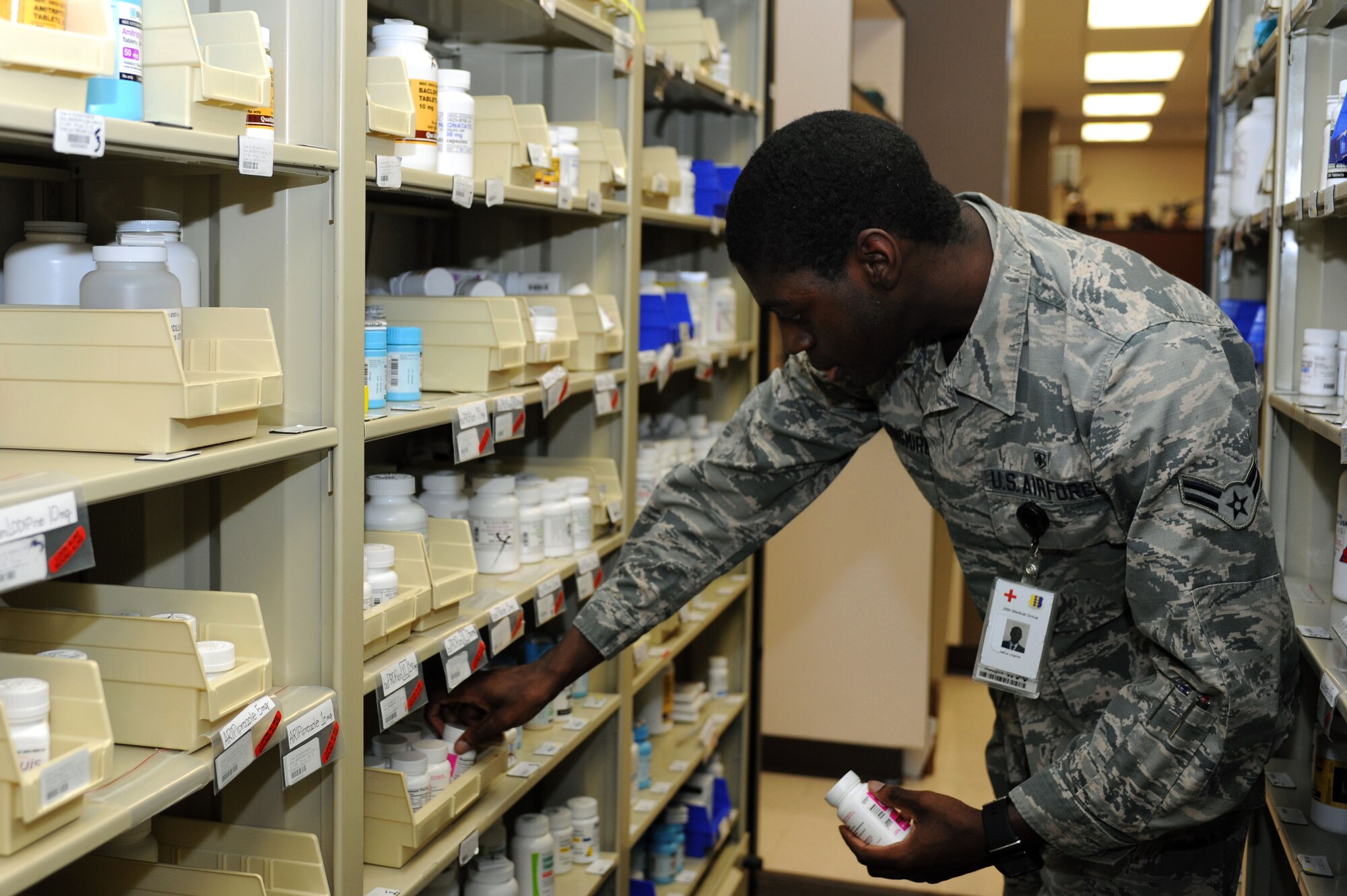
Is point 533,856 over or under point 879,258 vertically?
under

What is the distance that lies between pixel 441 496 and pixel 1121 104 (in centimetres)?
1155

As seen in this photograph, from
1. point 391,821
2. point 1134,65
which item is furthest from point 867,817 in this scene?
point 1134,65

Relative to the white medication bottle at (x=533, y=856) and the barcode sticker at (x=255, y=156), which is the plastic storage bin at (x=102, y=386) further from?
the white medication bottle at (x=533, y=856)

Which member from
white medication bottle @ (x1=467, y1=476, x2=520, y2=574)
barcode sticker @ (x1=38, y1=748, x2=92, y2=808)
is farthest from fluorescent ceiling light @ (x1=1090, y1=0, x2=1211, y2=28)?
barcode sticker @ (x1=38, y1=748, x2=92, y2=808)

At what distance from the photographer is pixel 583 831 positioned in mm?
2797

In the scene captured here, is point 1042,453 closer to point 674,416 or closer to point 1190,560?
point 1190,560

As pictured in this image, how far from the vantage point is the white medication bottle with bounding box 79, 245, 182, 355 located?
138cm

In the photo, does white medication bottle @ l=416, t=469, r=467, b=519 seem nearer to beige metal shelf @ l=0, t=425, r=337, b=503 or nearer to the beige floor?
beige metal shelf @ l=0, t=425, r=337, b=503

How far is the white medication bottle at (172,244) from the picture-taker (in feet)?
4.66

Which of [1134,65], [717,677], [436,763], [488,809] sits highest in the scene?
[1134,65]

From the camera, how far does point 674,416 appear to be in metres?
3.79

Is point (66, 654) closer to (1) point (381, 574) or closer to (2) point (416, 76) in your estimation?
(1) point (381, 574)

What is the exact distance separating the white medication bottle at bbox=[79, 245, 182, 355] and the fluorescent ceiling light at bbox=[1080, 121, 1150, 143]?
14114 millimetres

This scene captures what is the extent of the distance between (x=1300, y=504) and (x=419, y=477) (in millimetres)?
2023
